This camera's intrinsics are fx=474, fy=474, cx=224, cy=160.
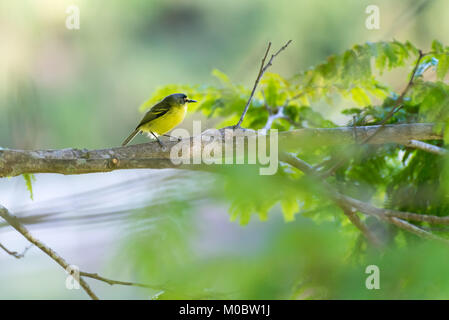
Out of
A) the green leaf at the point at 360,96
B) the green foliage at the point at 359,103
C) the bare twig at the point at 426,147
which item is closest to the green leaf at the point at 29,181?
the green foliage at the point at 359,103

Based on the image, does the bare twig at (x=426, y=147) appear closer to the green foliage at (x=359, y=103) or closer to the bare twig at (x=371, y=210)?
the green foliage at (x=359, y=103)

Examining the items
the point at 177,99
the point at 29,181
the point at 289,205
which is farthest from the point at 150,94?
the point at 289,205

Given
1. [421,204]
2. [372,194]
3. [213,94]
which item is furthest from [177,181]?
[213,94]

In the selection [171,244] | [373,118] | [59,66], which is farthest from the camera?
[59,66]

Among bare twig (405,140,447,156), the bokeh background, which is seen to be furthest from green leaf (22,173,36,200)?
bare twig (405,140,447,156)

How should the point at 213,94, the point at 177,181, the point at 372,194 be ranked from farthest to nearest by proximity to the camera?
the point at 213,94 < the point at 372,194 < the point at 177,181

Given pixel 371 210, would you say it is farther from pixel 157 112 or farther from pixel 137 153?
pixel 157 112

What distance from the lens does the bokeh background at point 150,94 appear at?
627 millimetres

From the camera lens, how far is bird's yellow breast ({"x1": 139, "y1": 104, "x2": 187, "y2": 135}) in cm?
290

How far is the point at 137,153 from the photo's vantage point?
6.37ft

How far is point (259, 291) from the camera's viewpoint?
636mm

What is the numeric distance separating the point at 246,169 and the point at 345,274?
0.20 metres

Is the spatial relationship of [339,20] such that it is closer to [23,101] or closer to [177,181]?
[23,101]

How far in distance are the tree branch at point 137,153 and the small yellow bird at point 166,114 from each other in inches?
34.9
